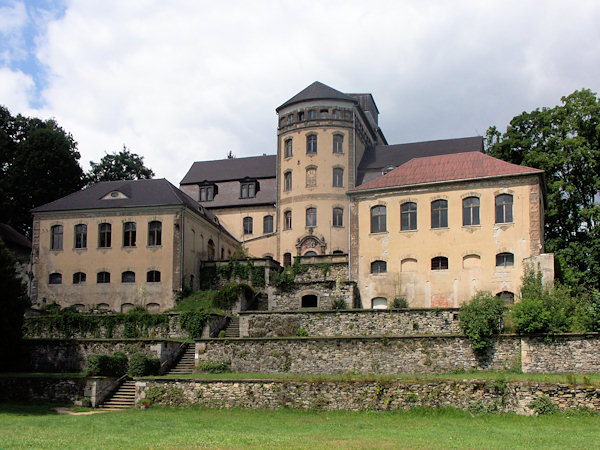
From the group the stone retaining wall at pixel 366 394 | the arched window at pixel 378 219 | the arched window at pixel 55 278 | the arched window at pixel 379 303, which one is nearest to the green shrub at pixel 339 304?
the arched window at pixel 379 303

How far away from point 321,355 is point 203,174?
35.8 metres

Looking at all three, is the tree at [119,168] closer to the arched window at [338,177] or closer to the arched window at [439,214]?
the arched window at [338,177]

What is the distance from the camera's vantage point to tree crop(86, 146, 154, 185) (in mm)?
68188

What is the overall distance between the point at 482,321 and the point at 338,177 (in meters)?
24.7

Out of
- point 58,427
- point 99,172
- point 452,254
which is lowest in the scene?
point 58,427

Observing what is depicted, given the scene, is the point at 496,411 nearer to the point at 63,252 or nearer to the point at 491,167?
the point at 491,167

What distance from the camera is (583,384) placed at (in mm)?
24359

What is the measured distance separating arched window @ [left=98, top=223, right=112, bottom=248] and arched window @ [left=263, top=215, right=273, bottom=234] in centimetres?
1548

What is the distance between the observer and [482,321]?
30438 millimetres

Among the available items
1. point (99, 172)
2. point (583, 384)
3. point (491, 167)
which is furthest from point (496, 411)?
point (99, 172)

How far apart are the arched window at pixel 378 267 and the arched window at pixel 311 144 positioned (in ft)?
45.3

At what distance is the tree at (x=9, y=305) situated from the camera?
112 ft

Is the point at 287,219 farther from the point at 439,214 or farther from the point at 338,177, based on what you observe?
the point at 439,214

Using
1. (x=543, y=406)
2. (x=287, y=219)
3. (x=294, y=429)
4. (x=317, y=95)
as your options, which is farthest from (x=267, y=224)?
(x=543, y=406)
